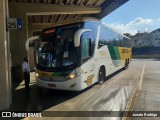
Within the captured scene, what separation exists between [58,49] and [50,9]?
32.9ft

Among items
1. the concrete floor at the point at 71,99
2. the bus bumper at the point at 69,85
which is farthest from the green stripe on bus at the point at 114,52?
the bus bumper at the point at 69,85

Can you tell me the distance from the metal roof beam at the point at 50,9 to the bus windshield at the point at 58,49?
8.37 m

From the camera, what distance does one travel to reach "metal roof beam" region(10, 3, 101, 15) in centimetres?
2067

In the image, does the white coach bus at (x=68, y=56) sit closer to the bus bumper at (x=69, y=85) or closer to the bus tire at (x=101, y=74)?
the bus bumper at (x=69, y=85)

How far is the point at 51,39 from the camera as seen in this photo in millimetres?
12680

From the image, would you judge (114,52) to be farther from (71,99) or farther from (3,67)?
(3,67)

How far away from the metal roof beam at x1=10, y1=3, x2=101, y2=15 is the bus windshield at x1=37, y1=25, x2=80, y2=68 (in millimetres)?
8373

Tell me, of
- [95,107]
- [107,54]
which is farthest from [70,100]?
[107,54]

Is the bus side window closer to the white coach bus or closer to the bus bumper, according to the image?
the white coach bus

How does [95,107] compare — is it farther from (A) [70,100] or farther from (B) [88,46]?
(B) [88,46]

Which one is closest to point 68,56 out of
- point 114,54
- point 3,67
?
point 3,67

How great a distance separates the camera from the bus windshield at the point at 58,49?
1198 centimetres

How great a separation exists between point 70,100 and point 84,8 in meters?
13.1

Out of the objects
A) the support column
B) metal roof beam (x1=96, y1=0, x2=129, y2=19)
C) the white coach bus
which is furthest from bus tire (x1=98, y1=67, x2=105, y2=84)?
metal roof beam (x1=96, y1=0, x2=129, y2=19)
